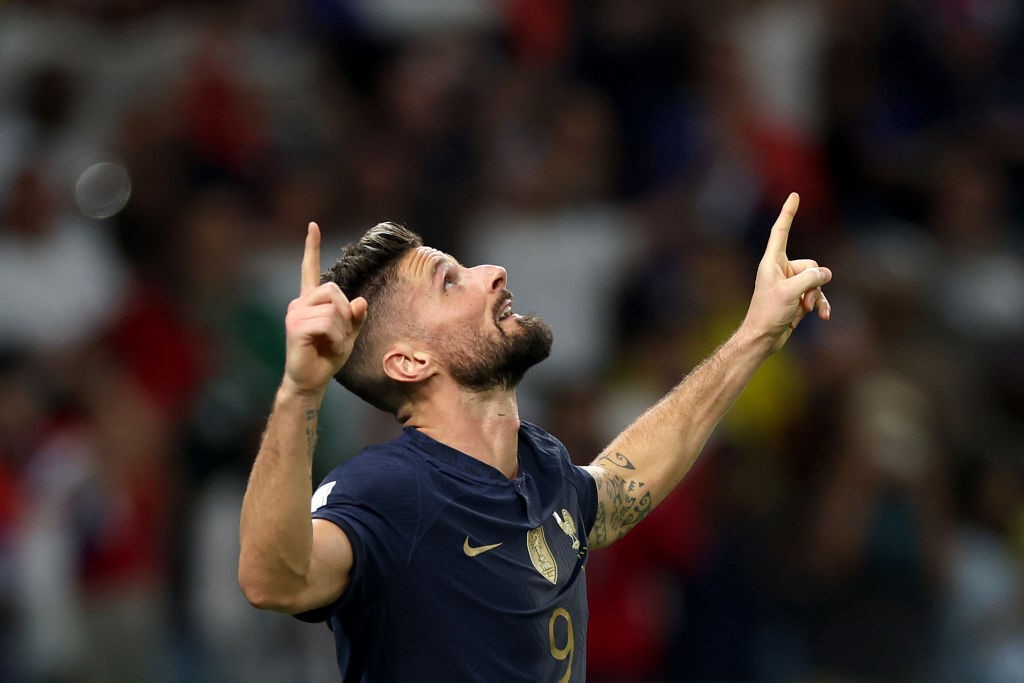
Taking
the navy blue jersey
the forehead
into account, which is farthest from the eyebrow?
the navy blue jersey

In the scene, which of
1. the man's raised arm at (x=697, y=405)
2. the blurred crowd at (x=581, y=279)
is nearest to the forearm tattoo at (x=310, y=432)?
the man's raised arm at (x=697, y=405)

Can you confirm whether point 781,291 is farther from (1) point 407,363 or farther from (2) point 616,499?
(1) point 407,363

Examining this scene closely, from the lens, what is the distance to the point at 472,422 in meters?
4.34

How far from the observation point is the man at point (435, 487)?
3.49 m

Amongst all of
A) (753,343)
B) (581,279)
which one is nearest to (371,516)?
(753,343)

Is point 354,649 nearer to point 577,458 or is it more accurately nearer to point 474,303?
point 474,303

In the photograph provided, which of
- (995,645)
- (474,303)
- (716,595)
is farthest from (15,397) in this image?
(995,645)

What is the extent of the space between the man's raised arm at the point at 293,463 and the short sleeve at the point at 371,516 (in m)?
Answer: 0.22

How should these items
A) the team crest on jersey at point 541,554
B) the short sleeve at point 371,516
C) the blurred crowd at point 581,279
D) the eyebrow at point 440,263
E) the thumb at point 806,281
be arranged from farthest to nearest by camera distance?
the blurred crowd at point 581,279 < the thumb at point 806,281 < the eyebrow at point 440,263 < the team crest on jersey at point 541,554 < the short sleeve at point 371,516

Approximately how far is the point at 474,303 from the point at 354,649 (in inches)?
39.2

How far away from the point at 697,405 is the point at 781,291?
446 mm

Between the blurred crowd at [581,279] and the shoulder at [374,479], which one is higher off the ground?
the shoulder at [374,479]

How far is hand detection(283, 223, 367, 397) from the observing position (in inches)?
136

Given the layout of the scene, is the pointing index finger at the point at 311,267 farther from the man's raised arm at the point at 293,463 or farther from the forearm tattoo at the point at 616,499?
the forearm tattoo at the point at 616,499
